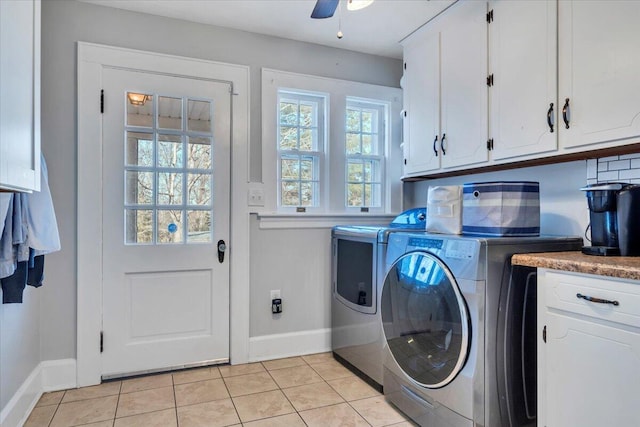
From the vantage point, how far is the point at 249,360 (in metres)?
2.78

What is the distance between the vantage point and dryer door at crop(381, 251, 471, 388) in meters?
1.73

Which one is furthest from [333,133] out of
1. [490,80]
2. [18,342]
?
[18,342]

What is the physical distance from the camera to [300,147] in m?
2.98

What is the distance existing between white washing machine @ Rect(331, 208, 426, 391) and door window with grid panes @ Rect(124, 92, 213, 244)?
976 mm

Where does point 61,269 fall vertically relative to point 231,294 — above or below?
above

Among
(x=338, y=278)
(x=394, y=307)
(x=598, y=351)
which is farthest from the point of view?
(x=338, y=278)

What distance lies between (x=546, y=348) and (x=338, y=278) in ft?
5.02

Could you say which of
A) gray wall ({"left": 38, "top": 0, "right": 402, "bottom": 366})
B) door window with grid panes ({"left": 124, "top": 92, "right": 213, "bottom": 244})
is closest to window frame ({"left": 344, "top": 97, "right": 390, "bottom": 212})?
door window with grid panes ({"left": 124, "top": 92, "right": 213, "bottom": 244})

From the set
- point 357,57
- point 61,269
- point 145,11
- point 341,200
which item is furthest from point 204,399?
point 357,57

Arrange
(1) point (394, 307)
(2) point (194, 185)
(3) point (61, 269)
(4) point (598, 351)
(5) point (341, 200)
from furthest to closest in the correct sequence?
(5) point (341, 200)
(2) point (194, 185)
(3) point (61, 269)
(1) point (394, 307)
(4) point (598, 351)

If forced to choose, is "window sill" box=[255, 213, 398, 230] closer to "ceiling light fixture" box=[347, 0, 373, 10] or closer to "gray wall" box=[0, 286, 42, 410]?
"gray wall" box=[0, 286, 42, 410]

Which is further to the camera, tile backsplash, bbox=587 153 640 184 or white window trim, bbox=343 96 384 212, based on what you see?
white window trim, bbox=343 96 384 212

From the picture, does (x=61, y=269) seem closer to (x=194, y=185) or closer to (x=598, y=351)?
(x=194, y=185)

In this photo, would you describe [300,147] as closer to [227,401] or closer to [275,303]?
[275,303]
